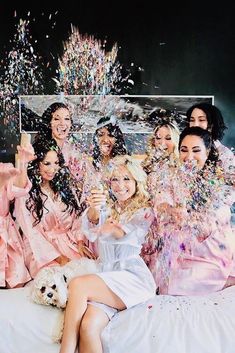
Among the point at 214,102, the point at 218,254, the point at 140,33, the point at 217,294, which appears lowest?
the point at 217,294

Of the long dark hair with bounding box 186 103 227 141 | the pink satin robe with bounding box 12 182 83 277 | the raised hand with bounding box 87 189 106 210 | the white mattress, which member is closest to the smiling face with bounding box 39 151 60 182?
the pink satin robe with bounding box 12 182 83 277

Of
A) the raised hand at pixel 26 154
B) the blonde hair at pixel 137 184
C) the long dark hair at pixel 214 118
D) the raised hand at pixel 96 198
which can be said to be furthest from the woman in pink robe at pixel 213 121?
the raised hand at pixel 26 154

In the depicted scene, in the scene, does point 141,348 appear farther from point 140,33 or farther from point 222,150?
point 140,33

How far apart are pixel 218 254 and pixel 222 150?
1.75ft

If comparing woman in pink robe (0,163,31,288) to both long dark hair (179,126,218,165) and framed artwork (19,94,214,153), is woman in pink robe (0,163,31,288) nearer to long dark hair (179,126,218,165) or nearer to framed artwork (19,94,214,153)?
framed artwork (19,94,214,153)

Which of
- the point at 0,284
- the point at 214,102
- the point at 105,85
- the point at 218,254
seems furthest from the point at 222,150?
the point at 0,284

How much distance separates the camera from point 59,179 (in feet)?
8.19

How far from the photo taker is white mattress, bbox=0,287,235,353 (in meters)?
2.10

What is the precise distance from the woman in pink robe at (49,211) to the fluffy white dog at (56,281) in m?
0.11

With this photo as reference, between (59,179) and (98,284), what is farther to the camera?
(59,179)

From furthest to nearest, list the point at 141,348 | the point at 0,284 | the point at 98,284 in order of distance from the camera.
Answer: the point at 0,284 → the point at 98,284 → the point at 141,348

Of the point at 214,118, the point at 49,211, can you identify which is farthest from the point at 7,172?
the point at 214,118

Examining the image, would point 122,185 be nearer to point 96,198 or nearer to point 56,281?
point 96,198

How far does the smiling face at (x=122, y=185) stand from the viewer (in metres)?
2.46
